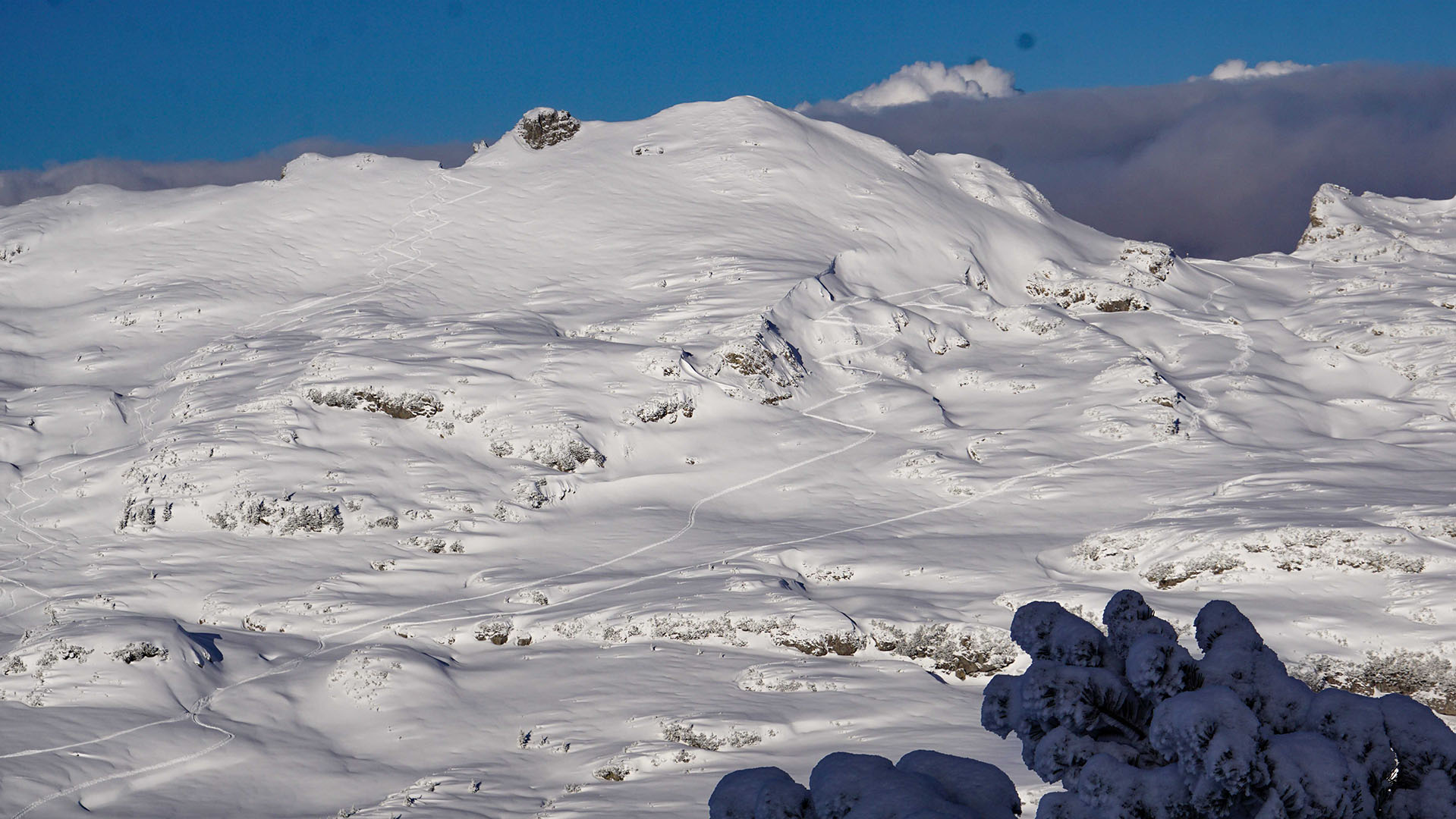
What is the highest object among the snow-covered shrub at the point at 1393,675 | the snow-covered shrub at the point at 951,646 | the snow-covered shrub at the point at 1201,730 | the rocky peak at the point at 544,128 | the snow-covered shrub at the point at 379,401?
the rocky peak at the point at 544,128

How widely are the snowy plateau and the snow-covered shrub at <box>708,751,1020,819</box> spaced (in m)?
12.2

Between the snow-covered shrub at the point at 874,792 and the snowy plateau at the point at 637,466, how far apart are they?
482 inches

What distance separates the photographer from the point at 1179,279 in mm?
77438

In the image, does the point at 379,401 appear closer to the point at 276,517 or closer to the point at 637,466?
the point at 276,517

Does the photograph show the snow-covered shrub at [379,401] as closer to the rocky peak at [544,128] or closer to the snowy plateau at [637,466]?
the snowy plateau at [637,466]

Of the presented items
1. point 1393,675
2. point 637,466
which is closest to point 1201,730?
point 1393,675

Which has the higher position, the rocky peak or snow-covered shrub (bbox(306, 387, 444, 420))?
the rocky peak

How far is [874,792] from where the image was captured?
904cm

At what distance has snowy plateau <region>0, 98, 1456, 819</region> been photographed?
27.2 meters

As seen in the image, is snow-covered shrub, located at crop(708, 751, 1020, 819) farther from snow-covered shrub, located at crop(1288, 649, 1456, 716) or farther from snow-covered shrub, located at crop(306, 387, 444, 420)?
snow-covered shrub, located at crop(306, 387, 444, 420)

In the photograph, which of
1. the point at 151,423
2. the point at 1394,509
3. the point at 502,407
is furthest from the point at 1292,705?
the point at 151,423

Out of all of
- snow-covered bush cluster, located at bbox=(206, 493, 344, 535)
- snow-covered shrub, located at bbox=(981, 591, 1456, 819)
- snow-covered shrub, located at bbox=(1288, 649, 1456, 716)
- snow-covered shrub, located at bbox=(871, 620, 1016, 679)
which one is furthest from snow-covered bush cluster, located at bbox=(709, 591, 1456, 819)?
snow-covered bush cluster, located at bbox=(206, 493, 344, 535)

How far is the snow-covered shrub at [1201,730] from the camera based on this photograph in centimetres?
801

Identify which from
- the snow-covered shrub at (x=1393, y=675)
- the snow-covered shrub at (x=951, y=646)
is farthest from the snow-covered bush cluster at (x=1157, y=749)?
the snow-covered shrub at (x=1393, y=675)
